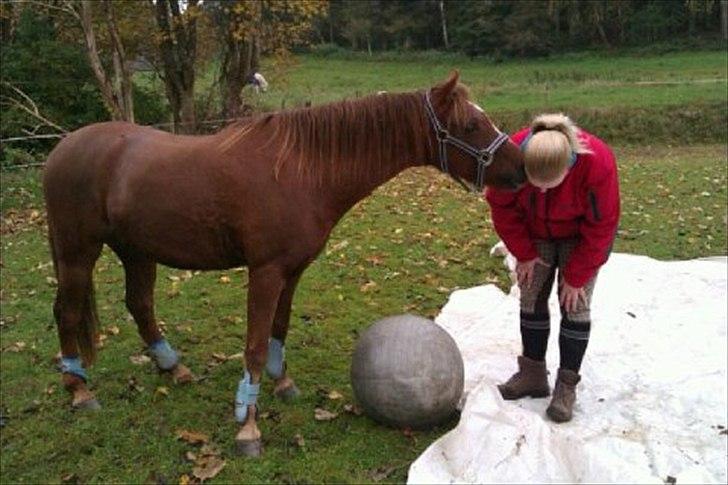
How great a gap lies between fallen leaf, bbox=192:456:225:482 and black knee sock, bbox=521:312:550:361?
2.02 metres

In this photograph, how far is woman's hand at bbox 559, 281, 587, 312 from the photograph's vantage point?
13.5 ft

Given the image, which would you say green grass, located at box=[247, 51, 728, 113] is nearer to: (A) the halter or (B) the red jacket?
(B) the red jacket

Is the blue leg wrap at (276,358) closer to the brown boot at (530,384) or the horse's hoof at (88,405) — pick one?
the horse's hoof at (88,405)

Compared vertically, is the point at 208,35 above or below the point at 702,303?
above

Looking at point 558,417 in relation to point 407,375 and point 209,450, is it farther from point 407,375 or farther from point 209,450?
point 209,450

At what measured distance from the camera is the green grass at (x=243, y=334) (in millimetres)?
4199

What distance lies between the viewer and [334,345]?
576 centimetres

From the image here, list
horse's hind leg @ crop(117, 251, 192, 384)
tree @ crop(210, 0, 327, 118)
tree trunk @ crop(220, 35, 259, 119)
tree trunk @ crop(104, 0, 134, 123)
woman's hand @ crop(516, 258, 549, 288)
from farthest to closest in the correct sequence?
tree trunk @ crop(220, 35, 259, 119) → tree @ crop(210, 0, 327, 118) → tree trunk @ crop(104, 0, 134, 123) → horse's hind leg @ crop(117, 251, 192, 384) → woman's hand @ crop(516, 258, 549, 288)

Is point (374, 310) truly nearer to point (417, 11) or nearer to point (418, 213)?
point (418, 213)

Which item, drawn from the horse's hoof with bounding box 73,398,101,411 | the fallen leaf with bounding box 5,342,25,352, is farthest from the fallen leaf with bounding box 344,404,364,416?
the fallen leaf with bounding box 5,342,25,352

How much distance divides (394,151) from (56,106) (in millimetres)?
13689

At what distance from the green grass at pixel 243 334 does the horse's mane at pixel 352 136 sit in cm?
164

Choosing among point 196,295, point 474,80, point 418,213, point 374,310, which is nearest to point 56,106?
point 418,213

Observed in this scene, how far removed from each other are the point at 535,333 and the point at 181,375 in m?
2.50
